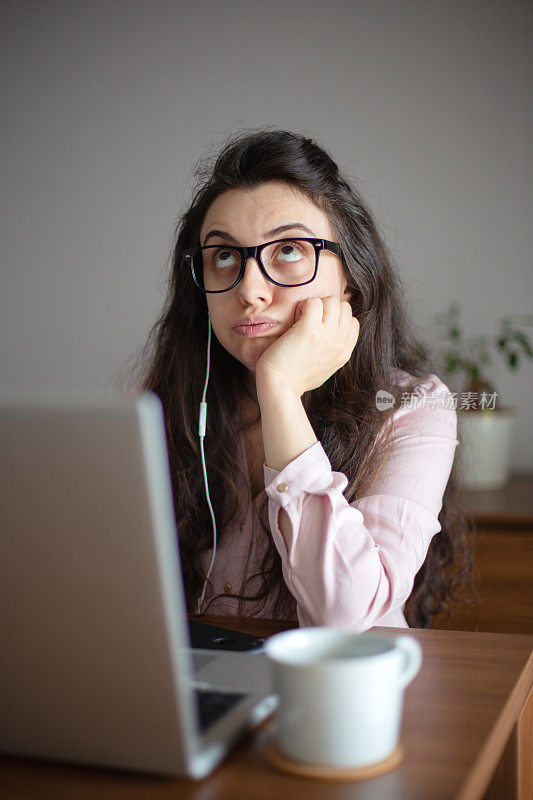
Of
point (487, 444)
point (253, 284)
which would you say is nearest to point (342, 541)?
point (253, 284)

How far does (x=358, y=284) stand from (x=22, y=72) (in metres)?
1.96

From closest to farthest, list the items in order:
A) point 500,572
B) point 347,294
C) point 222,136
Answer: point 347,294 < point 500,572 < point 222,136

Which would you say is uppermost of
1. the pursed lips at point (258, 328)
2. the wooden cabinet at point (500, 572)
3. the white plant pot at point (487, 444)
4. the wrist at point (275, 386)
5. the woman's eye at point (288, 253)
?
the woman's eye at point (288, 253)

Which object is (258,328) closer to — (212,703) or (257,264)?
(257,264)

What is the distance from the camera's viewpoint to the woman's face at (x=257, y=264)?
1274mm

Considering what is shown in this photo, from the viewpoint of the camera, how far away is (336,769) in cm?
52

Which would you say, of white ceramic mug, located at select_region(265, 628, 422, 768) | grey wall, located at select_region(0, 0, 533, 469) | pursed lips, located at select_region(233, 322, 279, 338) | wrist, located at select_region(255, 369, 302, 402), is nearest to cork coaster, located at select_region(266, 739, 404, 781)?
white ceramic mug, located at select_region(265, 628, 422, 768)

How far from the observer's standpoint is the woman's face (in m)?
1.27

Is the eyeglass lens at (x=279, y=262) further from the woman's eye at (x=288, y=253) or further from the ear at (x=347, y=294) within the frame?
the ear at (x=347, y=294)

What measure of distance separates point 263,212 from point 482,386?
100 cm

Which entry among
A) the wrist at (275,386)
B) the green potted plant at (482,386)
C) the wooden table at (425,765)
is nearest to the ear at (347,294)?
the wrist at (275,386)

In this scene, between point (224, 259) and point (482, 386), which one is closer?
point (224, 259)

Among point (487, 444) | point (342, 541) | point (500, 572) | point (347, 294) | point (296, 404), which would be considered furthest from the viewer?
point (487, 444)

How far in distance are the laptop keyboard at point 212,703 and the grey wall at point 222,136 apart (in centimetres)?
177
